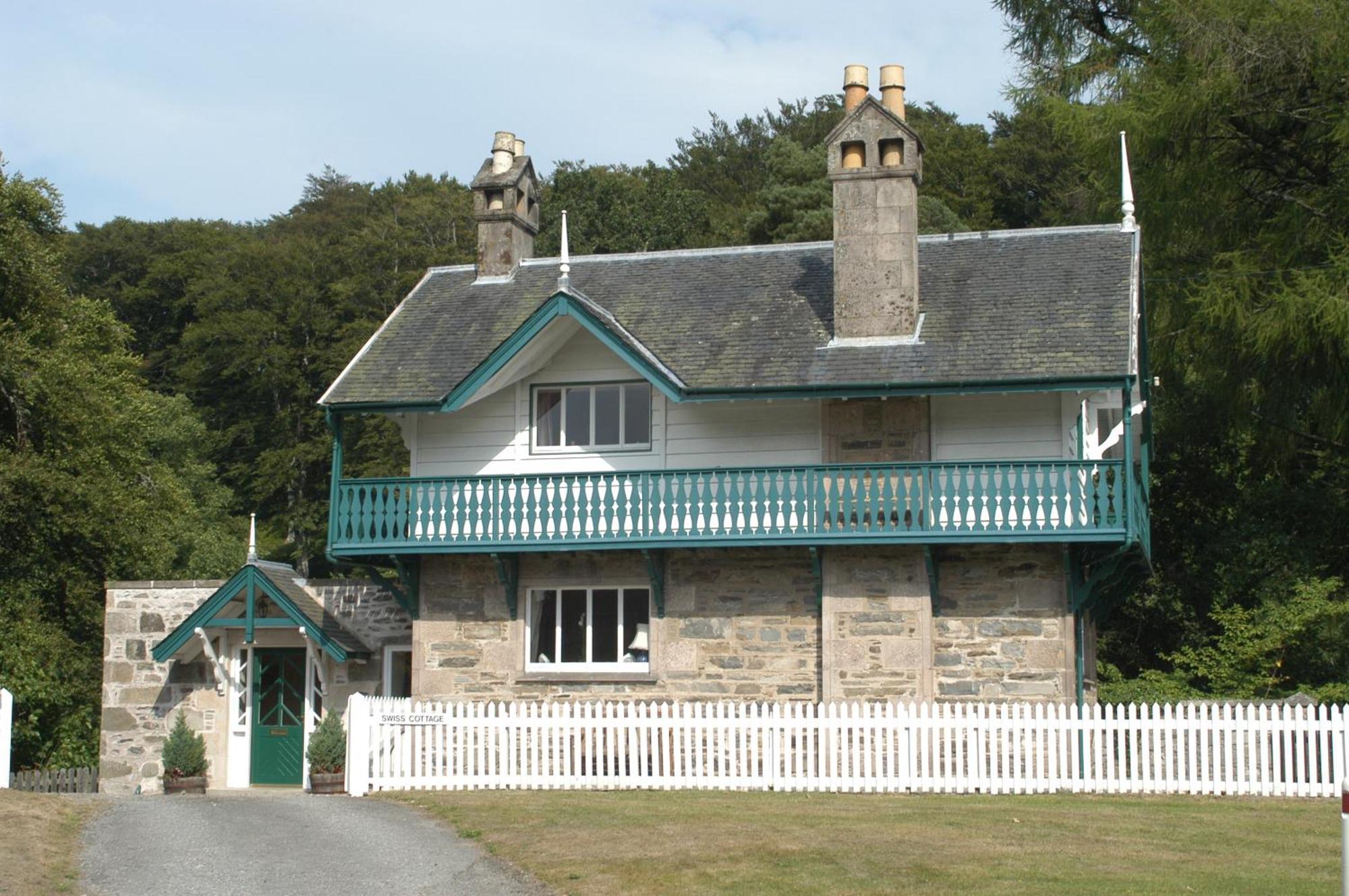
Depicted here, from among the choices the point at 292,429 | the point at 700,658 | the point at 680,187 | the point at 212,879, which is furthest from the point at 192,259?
the point at 212,879

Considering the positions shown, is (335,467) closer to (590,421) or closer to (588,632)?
(590,421)

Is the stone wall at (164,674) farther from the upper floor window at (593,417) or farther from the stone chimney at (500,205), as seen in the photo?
the stone chimney at (500,205)

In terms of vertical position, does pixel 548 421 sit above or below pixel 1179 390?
below

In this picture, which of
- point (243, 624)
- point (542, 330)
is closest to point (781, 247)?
point (542, 330)

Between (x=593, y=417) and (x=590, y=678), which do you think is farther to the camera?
(x=593, y=417)

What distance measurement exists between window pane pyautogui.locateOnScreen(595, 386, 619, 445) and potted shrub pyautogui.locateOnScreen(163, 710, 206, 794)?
654 cm

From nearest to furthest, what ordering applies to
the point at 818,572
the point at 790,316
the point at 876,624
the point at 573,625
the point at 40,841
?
1. the point at 40,841
2. the point at 876,624
3. the point at 818,572
4. the point at 573,625
5. the point at 790,316

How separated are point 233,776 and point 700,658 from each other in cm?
706

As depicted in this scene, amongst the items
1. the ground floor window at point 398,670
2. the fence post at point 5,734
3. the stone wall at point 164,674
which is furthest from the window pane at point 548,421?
the fence post at point 5,734

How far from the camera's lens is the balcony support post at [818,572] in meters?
20.8

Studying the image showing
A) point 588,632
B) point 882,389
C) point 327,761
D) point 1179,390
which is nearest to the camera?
point 327,761

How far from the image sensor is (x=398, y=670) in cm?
2428

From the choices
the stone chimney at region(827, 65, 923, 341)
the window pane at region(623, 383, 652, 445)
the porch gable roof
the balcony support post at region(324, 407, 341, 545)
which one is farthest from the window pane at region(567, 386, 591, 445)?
the porch gable roof

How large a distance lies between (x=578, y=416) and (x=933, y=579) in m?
5.36
